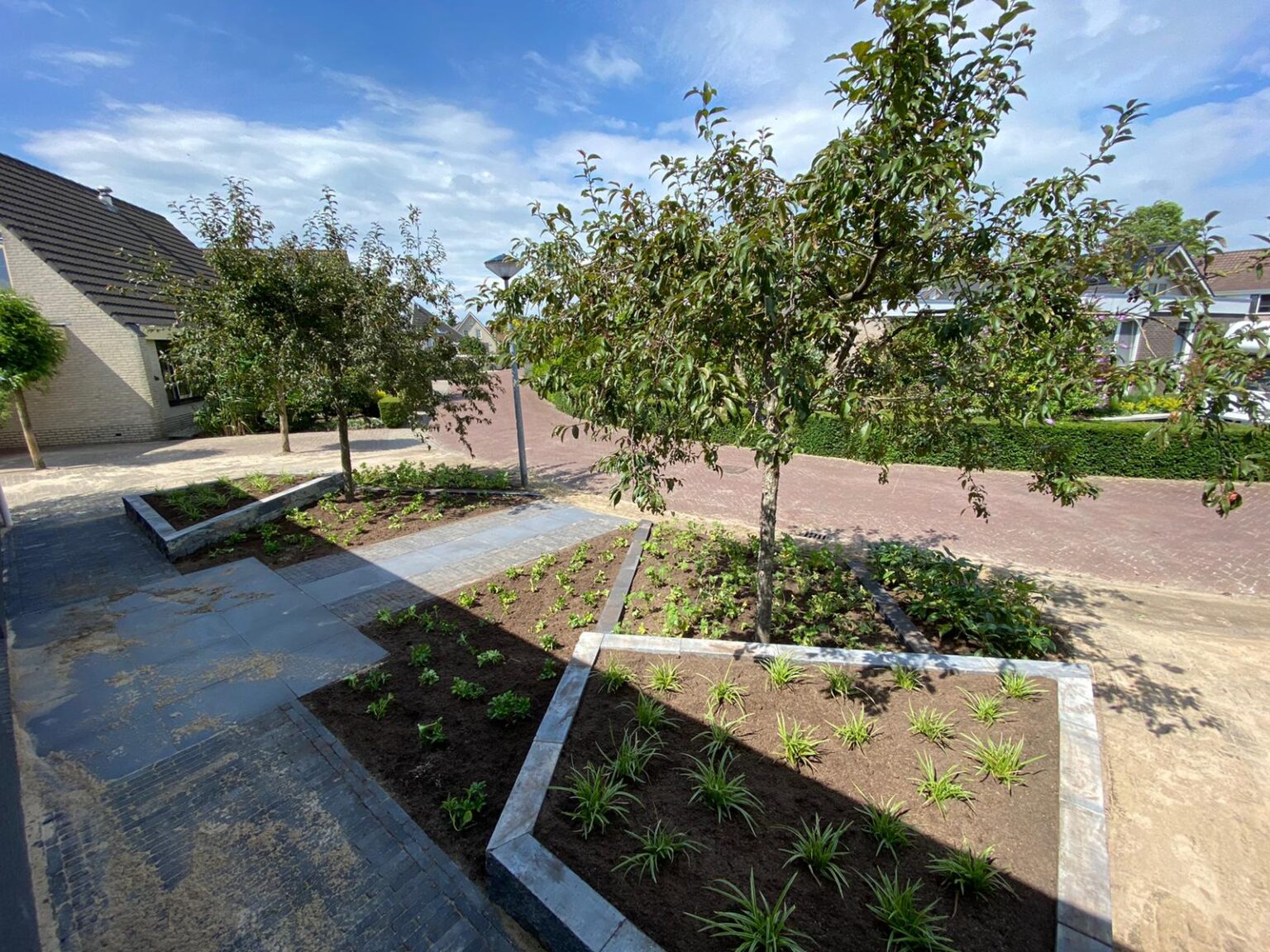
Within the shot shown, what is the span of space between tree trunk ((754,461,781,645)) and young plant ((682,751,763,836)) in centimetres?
149

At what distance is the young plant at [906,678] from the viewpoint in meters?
3.68

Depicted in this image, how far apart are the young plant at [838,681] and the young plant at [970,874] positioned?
115cm

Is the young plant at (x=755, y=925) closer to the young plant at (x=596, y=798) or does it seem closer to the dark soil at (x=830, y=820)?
the dark soil at (x=830, y=820)

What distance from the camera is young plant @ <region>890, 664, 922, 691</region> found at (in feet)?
12.1

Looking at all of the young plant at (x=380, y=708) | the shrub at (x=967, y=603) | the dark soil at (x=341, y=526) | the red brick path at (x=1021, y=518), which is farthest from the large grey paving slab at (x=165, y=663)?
the red brick path at (x=1021, y=518)

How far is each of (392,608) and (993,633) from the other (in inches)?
224

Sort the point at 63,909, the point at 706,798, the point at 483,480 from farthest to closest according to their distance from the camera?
the point at 483,480 < the point at 706,798 < the point at 63,909

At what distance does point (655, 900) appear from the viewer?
2.37 metres

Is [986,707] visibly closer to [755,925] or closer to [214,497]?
[755,925]

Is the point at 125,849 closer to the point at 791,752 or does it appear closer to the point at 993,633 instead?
the point at 791,752

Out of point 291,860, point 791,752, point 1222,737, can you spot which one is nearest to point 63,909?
point 291,860

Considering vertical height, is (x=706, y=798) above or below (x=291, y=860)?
above

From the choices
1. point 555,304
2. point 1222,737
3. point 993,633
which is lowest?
point 1222,737

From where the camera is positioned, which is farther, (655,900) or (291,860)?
(291,860)
